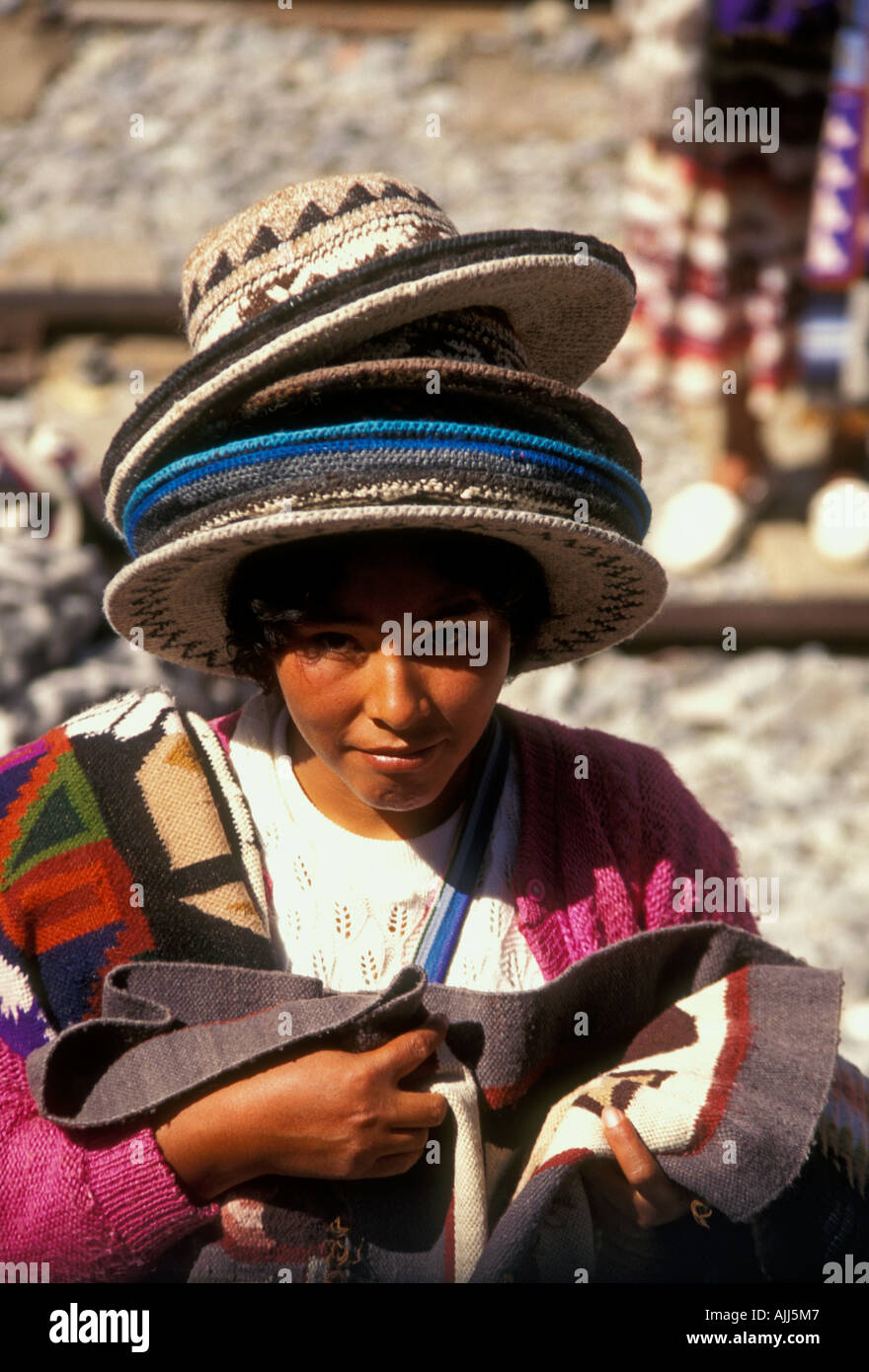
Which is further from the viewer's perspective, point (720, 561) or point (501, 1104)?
point (720, 561)

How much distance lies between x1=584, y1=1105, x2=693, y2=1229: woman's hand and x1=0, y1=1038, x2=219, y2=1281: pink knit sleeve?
17.5 inches

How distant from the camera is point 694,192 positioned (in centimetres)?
594

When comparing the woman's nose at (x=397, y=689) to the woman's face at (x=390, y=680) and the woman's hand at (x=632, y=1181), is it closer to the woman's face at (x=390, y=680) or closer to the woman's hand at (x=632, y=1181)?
the woman's face at (x=390, y=680)

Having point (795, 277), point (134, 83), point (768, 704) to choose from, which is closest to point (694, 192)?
point (795, 277)

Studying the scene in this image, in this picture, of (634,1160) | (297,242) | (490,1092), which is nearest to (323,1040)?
(490,1092)

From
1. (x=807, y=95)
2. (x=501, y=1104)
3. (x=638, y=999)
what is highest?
(x=807, y=95)

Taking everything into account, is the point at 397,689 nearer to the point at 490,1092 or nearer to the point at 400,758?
the point at 400,758

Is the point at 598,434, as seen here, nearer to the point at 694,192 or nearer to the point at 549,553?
the point at 549,553

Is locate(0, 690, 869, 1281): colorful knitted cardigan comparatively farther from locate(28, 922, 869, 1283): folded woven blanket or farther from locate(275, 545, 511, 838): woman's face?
locate(275, 545, 511, 838): woman's face

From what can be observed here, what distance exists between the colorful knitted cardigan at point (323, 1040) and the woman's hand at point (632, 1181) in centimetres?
2

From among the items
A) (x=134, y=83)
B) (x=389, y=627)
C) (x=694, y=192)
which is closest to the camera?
(x=389, y=627)

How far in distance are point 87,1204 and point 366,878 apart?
50cm

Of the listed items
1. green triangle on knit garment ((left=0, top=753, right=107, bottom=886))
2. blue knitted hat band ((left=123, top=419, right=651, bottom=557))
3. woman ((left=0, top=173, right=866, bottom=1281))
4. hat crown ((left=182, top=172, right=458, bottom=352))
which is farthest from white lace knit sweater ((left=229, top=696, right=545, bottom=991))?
hat crown ((left=182, top=172, right=458, bottom=352))

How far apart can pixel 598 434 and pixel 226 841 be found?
66 cm
